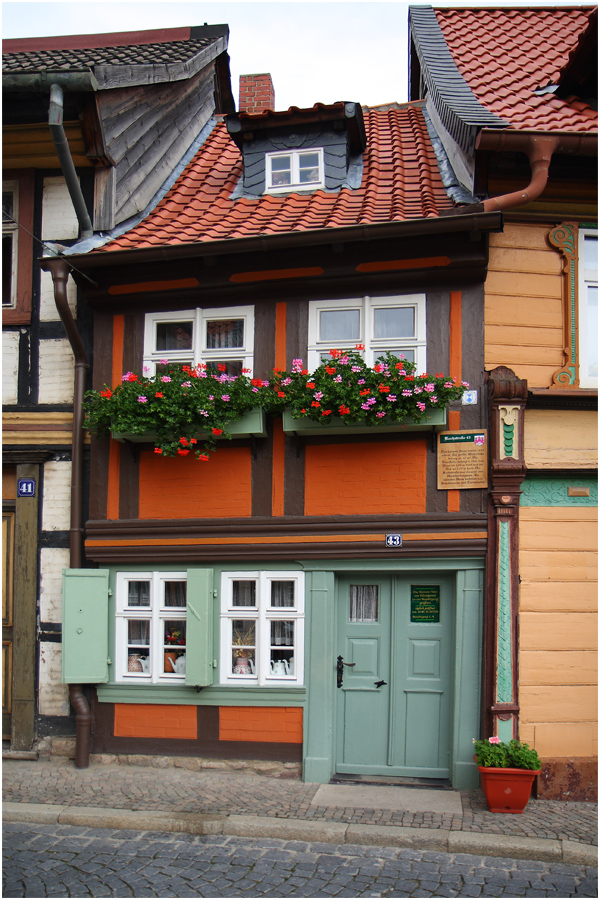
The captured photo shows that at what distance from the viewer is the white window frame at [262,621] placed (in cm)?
688

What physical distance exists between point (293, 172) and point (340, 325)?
2.31 m

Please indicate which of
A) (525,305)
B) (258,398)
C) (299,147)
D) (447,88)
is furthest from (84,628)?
(447,88)

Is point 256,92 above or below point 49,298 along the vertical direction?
above

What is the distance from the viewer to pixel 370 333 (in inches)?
274

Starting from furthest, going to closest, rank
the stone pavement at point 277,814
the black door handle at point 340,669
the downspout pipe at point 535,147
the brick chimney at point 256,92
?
the brick chimney at point 256,92 → the black door handle at point 340,669 → the downspout pipe at point 535,147 → the stone pavement at point 277,814

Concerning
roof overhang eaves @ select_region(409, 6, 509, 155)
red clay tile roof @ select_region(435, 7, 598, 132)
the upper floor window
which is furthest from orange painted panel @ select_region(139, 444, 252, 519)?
red clay tile roof @ select_region(435, 7, 598, 132)

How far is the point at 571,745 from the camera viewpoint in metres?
6.32

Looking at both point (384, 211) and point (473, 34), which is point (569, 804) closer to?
point (384, 211)

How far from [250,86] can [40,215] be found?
4.40m

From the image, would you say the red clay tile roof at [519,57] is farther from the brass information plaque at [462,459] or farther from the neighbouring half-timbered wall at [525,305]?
the brass information plaque at [462,459]

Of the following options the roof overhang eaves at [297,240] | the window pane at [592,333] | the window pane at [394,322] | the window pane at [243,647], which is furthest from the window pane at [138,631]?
the window pane at [592,333]

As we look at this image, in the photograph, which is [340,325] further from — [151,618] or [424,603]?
[151,618]

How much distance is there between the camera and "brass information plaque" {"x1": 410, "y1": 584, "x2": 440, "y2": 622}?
6.88 meters

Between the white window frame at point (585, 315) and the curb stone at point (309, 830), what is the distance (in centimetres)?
389
